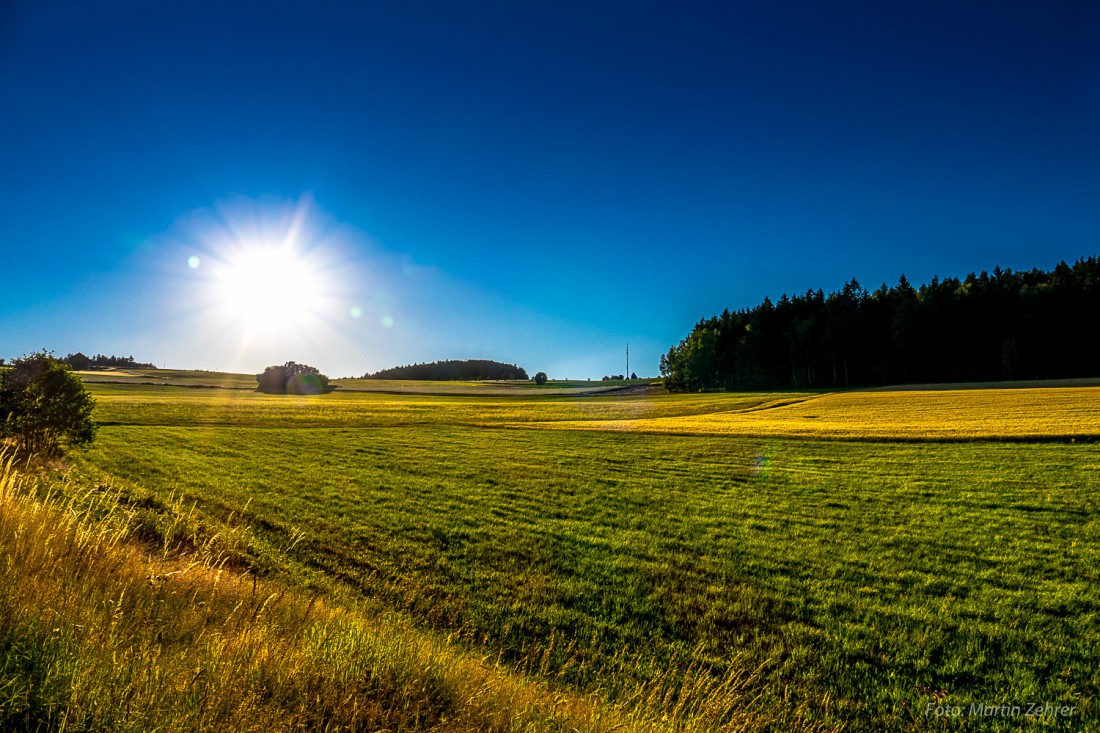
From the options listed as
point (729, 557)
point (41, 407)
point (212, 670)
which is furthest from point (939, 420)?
point (41, 407)

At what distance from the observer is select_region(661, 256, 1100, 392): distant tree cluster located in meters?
79.4

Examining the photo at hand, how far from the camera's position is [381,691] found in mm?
3457

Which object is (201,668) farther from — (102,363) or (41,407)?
(102,363)

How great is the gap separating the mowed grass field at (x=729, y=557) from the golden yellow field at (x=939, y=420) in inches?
83.0

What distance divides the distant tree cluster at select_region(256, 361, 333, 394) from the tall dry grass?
102 m

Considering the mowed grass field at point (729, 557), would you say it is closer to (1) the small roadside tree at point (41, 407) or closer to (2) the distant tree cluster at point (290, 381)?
(1) the small roadside tree at point (41, 407)

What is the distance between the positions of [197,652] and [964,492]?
19.3 metres

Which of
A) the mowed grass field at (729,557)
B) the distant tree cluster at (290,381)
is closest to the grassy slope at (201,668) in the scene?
the mowed grass field at (729,557)

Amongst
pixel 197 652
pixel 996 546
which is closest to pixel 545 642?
pixel 197 652

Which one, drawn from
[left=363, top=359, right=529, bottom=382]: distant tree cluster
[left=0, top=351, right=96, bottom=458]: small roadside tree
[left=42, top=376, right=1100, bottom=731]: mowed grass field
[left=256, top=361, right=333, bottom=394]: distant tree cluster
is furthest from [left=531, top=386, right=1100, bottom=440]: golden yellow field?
[left=363, top=359, right=529, bottom=382]: distant tree cluster

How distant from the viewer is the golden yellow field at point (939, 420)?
86.4 ft

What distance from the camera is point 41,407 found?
1631cm

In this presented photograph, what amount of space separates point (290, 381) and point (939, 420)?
106580 millimetres

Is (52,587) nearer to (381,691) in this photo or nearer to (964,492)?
(381,691)
